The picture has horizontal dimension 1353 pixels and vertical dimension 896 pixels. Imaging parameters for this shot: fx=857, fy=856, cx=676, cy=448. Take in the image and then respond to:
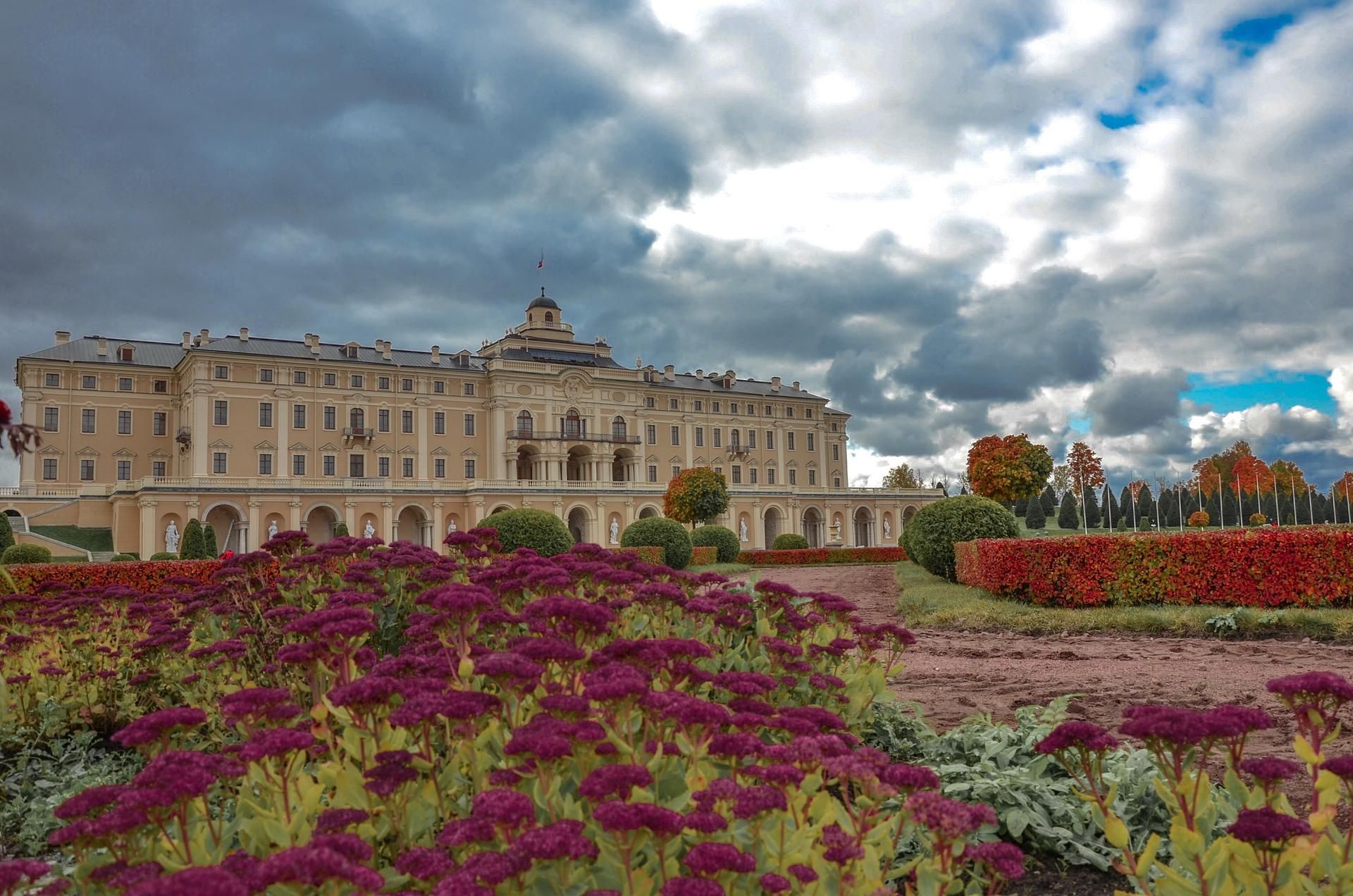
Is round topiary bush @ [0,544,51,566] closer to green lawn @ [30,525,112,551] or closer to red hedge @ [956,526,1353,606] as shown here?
green lawn @ [30,525,112,551]

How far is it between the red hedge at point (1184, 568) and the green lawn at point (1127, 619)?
1.08 feet

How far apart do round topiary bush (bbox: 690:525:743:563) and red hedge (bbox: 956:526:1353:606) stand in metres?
19.9

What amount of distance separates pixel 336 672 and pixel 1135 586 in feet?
41.5

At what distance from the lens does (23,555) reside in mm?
23281

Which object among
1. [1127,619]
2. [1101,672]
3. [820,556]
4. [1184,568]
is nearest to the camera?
[1101,672]

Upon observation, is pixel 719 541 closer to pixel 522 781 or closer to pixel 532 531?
pixel 532 531

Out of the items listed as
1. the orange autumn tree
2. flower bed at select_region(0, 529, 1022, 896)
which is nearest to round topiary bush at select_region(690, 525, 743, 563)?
the orange autumn tree

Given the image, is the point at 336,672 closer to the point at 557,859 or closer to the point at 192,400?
the point at 557,859

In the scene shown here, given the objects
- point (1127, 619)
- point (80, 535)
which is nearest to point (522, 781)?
point (1127, 619)

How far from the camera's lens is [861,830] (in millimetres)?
2131

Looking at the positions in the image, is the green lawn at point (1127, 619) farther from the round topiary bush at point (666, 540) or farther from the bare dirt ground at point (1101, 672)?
the round topiary bush at point (666, 540)

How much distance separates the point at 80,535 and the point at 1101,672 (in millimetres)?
44355

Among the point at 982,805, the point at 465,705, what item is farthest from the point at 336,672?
the point at 982,805

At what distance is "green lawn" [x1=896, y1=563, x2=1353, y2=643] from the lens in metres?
10.5
